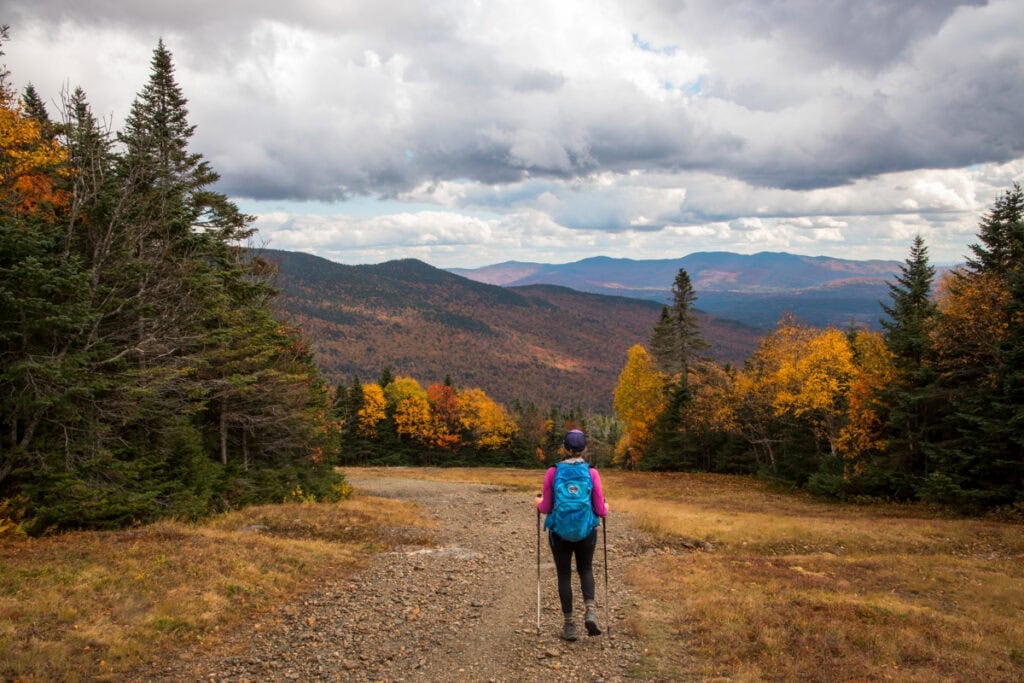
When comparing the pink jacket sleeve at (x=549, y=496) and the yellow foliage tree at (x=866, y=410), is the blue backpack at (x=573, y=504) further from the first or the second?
the yellow foliage tree at (x=866, y=410)

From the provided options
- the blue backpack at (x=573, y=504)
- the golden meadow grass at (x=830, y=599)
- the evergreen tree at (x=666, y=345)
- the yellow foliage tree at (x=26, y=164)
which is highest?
the yellow foliage tree at (x=26, y=164)

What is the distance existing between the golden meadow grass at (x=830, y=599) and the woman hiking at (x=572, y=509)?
4.78ft

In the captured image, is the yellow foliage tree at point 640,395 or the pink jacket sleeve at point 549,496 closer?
the pink jacket sleeve at point 549,496

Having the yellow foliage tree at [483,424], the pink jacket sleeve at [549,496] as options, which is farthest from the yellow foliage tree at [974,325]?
the yellow foliage tree at [483,424]

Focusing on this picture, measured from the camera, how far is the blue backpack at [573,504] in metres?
7.68

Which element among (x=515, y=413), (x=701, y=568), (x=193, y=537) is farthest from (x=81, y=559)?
(x=515, y=413)

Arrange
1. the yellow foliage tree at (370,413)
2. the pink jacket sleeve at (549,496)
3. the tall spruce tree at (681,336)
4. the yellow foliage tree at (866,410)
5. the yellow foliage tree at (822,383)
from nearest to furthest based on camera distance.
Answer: the pink jacket sleeve at (549,496) < the yellow foliage tree at (866,410) < the yellow foliage tree at (822,383) < the tall spruce tree at (681,336) < the yellow foliage tree at (370,413)

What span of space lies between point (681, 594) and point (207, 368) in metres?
16.3

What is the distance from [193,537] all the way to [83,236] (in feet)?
28.1

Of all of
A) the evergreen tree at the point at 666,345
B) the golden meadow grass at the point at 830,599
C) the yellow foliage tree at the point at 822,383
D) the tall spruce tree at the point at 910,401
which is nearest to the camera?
the golden meadow grass at the point at 830,599

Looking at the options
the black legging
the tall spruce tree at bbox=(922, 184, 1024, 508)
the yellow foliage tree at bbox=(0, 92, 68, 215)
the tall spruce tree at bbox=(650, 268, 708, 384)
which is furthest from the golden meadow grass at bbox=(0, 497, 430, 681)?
the tall spruce tree at bbox=(650, 268, 708, 384)

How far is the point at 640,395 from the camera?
2168 inches

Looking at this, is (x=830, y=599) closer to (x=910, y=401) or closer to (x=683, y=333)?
(x=910, y=401)

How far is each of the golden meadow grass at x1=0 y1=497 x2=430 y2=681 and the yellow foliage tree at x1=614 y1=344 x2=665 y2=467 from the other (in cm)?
4186
